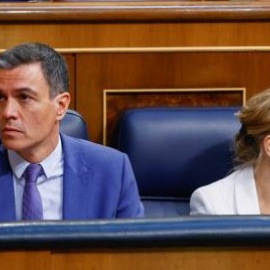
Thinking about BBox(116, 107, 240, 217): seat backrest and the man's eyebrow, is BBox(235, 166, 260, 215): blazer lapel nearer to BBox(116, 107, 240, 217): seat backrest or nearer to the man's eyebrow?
BBox(116, 107, 240, 217): seat backrest

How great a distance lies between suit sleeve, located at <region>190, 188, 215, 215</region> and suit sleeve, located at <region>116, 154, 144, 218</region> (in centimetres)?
11

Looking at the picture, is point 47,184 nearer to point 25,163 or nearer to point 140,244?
point 25,163

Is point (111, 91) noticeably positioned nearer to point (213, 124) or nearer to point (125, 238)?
point (213, 124)

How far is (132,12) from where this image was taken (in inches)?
60.0

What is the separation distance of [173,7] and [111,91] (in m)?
0.20

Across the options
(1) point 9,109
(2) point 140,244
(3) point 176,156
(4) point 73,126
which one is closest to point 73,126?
(4) point 73,126

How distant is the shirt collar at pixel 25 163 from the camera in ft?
3.54

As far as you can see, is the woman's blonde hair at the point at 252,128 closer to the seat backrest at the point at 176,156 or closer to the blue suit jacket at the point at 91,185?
the seat backrest at the point at 176,156

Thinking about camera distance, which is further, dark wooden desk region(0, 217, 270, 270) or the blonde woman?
the blonde woman

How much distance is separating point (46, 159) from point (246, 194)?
31 cm

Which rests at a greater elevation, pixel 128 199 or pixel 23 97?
pixel 23 97

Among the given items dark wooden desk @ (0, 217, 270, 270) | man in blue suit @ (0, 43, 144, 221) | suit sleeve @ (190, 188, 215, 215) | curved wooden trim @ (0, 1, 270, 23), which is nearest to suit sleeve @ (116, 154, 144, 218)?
man in blue suit @ (0, 43, 144, 221)

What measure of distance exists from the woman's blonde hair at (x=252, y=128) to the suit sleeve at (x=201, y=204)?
93 mm

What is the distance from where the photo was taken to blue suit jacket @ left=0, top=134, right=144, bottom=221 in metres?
1.07
